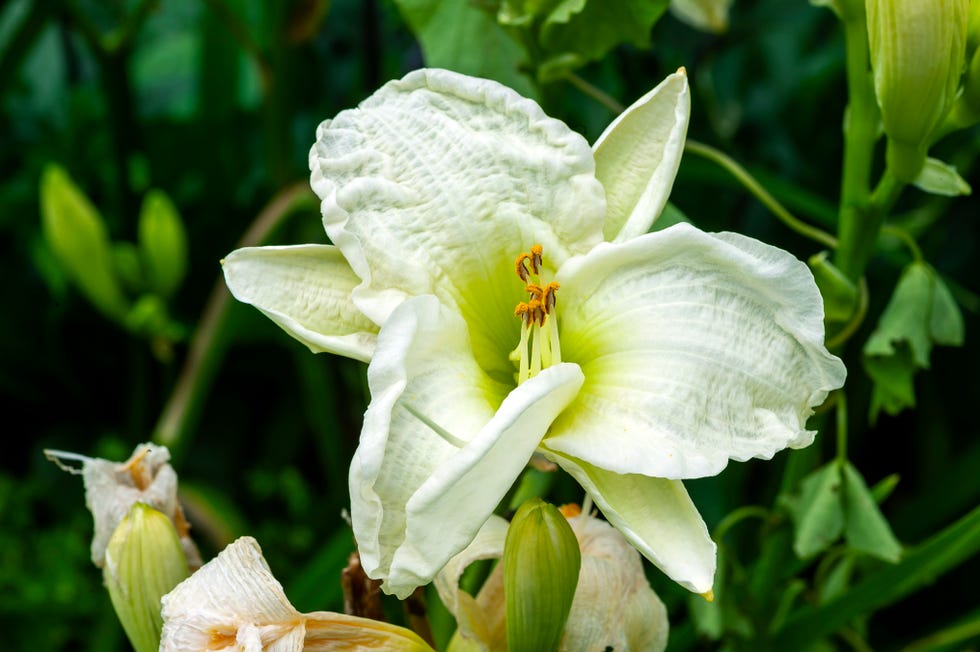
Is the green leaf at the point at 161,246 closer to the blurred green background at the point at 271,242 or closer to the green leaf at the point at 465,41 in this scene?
the blurred green background at the point at 271,242

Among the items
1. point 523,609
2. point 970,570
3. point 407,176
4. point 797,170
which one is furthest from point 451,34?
point 970,570

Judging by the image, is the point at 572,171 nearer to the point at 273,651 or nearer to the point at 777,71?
the point at 273,651

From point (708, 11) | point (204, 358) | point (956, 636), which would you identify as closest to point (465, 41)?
point (708, 11)

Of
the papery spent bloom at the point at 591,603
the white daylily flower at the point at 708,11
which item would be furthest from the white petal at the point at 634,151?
the white daylily flower at the point at 708,11

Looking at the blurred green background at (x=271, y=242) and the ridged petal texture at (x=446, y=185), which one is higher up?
the ridged petal texture at (x=446, y=185)

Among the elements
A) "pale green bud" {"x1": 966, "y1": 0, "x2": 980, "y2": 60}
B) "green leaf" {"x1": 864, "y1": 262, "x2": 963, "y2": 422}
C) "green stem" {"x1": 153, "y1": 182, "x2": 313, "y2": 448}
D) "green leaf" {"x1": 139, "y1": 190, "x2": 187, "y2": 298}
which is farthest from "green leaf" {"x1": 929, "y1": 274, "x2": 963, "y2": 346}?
"green leaf" {"x1": 139, "y1": 190, "x2": 187, "y2": 298}

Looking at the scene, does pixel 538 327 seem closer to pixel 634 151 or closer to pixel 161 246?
pixel 634 151

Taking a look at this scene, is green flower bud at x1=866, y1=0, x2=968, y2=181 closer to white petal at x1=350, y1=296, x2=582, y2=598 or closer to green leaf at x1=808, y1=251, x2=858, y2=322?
green leaf at x1=808, y1=251, x2=858, y2=322
